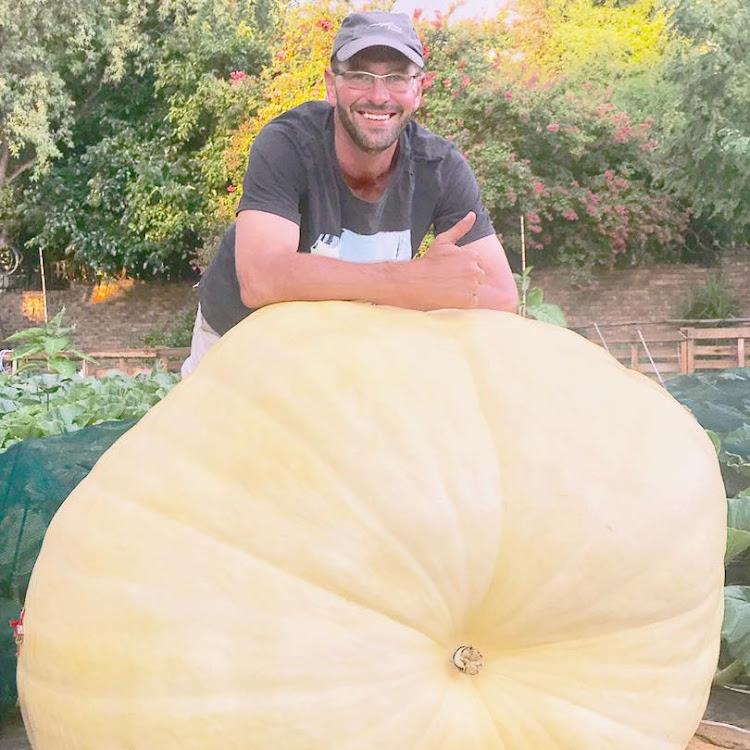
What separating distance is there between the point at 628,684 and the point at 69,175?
20.2m

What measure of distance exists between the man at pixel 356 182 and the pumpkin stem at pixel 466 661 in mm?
824

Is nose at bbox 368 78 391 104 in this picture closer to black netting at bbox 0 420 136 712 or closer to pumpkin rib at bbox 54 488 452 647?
black netting at bbox 0 420 136 712

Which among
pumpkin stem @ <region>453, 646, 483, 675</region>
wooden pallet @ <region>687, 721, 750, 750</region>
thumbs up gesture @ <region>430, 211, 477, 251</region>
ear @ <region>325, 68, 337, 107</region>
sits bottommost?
wooden pallet @ <region>687, 721, 750, 750</region>

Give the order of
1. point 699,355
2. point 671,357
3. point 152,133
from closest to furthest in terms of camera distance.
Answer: point 699,355 < point 671,357 < point 152,133

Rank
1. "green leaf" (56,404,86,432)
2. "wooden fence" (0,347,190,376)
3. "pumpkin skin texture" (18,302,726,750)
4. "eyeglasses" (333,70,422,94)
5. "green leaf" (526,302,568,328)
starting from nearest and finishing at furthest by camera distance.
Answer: "pumpkin skin texture" (18,302,726,750)
"eyeglasses" (333,70,422,94)
"green leaf" (56,404,86,432)
"green leaf" (526,302,568,328)
"wooden fence" (0,347,190,376)

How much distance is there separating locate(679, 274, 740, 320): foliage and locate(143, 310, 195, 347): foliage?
11.0m

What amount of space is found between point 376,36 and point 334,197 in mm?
405

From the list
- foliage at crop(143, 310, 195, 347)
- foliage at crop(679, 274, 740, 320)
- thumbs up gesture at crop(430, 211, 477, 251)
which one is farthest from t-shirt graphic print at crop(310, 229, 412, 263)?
foliage at crop(679, 274, 740, 320)

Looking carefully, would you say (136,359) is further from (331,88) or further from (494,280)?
(494,280)

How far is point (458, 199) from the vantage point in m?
2.65

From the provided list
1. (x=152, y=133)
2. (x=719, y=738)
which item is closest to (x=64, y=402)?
(x=719, y=738)

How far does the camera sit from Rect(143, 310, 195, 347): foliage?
20.8m

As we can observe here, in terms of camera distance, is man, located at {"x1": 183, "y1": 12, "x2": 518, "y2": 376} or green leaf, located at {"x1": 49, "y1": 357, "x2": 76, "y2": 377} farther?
green leaf, located at {"x1": 49, "y1": 357, "x2": 76, "y2": 377}

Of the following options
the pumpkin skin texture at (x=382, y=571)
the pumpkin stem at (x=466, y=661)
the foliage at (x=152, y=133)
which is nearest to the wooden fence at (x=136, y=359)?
the foliage at (x=152, y=133)
